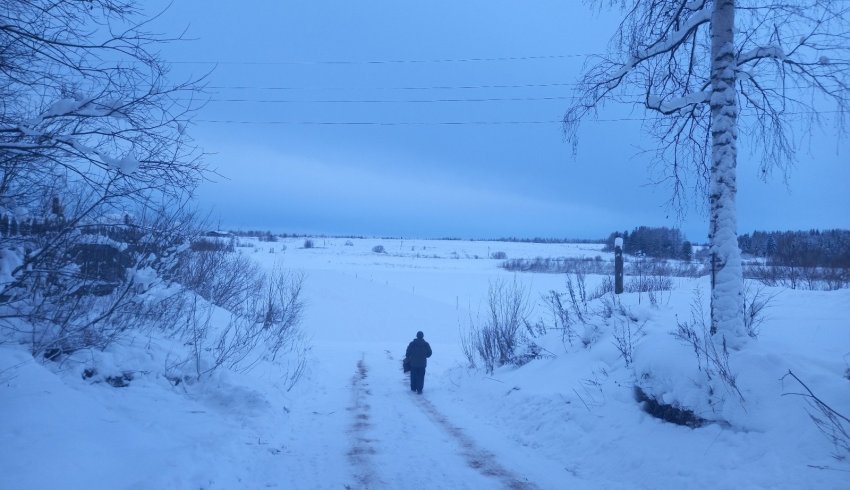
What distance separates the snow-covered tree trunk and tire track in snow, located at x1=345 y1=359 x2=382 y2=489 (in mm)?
4913

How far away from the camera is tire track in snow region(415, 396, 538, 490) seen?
671 centimetres

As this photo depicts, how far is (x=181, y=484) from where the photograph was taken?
5852 millimetres

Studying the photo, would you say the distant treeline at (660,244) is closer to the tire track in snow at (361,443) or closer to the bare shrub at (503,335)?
the bare shrub at (503,335)

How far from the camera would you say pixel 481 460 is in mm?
7730

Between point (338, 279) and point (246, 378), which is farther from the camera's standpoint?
point (338, 279)

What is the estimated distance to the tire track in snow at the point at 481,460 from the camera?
6709mm

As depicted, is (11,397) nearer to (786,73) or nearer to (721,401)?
(721,401)

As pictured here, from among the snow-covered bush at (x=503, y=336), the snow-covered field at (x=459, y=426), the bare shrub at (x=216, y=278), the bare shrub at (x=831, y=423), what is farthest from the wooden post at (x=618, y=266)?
the bare shrub at (x=216, y=278)

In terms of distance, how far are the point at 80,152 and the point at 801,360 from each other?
834cm

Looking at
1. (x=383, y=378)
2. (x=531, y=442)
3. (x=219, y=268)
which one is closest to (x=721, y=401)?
(x=531, y=442)

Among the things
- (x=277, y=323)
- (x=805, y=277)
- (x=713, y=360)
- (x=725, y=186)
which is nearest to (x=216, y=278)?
(x=277, y=323)

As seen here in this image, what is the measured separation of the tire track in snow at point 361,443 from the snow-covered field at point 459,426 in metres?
0.04

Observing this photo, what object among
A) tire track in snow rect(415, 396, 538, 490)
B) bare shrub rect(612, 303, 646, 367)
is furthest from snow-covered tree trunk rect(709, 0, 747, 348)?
tire track in snow rect(415, 396, 538, 490)

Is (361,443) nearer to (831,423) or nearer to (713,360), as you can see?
(713,360)
